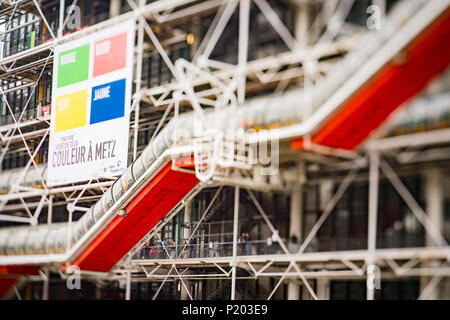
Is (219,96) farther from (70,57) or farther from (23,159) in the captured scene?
(23,159)

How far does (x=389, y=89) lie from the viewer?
25.7ft

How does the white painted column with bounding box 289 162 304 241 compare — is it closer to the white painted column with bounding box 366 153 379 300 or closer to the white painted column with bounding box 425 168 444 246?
the white painted column with bounding box 366 153 379 300

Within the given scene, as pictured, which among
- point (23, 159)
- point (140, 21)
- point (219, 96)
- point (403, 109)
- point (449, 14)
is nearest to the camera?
point (449, 14)

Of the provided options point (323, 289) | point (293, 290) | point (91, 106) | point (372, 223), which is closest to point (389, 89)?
point (372, 223)

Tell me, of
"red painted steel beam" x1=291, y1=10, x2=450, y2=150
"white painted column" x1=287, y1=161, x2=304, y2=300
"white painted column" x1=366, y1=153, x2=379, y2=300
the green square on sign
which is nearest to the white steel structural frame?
"white painted column" x1=366, y1=153, x2=379, y2=300

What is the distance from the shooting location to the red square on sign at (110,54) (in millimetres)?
11266

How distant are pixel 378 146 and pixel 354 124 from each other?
0.44 m

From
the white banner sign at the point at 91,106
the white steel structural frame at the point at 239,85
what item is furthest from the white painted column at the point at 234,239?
the white banner sign at the point at 91,106

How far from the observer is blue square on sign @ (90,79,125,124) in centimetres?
1116

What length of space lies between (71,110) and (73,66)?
69 centimetres

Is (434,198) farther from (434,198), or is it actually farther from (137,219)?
(137,219)

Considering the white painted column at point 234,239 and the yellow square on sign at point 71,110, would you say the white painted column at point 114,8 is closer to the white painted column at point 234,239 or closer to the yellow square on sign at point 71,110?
the yellow square on sign at point 71,110
